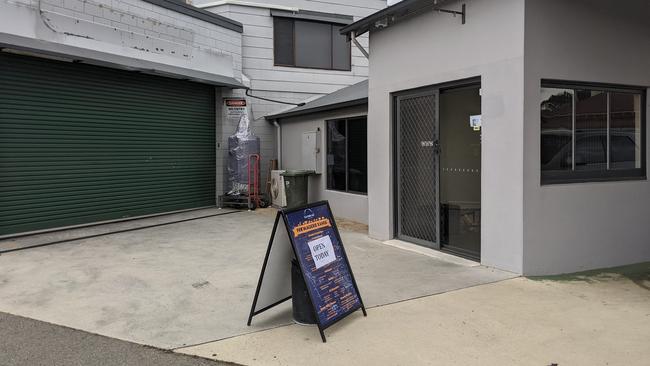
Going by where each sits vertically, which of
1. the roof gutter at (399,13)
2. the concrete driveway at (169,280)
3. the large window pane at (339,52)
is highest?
the large window pane at (339,52)

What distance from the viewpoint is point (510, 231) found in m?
6.13

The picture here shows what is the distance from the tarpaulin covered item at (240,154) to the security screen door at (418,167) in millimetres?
5513

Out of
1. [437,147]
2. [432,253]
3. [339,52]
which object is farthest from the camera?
[339,52]

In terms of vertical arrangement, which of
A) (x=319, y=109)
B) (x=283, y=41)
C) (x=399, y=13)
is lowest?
(x=319, y=109)

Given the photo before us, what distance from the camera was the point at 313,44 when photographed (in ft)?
49.8

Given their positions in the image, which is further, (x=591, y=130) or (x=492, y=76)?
(x=591, y=130)

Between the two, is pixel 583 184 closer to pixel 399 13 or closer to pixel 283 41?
pixel 399 13

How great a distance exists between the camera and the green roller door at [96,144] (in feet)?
28.8

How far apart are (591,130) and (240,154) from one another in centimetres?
826

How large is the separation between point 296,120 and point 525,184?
8053 mm

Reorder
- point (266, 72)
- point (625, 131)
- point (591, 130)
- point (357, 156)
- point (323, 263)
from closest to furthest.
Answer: point (323, 263) < point (591, 130) < point (625, 131) < point (357, 156) < point (266, 72)

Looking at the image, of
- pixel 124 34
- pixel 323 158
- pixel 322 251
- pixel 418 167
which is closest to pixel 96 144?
pixel 124 34

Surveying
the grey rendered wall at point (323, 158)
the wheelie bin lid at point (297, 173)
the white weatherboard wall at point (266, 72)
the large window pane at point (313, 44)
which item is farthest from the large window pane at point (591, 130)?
the large window pane at point (313, 44)

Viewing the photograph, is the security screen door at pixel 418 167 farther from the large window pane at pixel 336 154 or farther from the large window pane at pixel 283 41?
the large window pane at pixel 283 41
